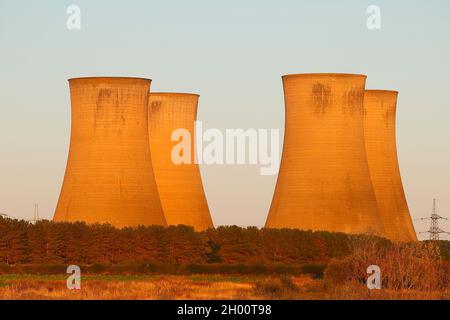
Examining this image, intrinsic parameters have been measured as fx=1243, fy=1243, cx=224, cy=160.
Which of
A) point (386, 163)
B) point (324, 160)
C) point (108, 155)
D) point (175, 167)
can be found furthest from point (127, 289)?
point (386, 163)

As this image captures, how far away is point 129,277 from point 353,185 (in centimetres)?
1336

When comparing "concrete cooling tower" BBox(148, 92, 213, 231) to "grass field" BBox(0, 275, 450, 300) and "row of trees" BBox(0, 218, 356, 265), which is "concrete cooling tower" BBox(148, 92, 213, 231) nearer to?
"row of trees" BBox(0, 218, 356, 265)

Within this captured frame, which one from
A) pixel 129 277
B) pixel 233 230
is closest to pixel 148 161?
pixel 233 230

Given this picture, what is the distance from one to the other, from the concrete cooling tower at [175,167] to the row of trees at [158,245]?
554 cm

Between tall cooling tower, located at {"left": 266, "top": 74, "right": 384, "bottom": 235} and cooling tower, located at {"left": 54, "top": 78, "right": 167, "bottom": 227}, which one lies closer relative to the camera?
cooling tower, located at {"left": 54, "top": 78, "right": 167, "bottom": 227}

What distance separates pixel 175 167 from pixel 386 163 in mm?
8669

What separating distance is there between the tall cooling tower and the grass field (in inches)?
517

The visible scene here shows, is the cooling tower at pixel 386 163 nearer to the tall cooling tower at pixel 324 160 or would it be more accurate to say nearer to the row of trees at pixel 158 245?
the tall cooling tower at pixel 324 160

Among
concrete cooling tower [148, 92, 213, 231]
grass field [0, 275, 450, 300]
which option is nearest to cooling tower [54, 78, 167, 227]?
concrete cooling tower [148, 92, 213, 231]

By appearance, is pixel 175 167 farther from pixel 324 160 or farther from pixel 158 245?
pixel 158 245

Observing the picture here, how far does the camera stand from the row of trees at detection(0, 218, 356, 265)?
3981cm

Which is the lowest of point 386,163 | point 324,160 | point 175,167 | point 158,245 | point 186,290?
point 186,290

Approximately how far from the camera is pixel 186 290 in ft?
88.5
